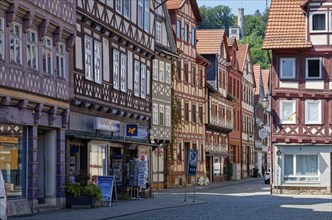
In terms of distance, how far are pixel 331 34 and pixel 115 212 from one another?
26038 millimetres

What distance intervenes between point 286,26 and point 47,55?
2555cm

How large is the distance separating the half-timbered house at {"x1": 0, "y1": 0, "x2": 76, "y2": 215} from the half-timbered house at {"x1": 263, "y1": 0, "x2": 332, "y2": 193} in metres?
21.9

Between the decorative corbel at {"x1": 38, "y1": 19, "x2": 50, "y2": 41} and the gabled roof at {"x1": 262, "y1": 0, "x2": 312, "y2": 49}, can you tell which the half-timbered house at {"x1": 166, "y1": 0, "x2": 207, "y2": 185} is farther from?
the decorative corbel at {"x1": 38, "y1": 19, "x2": 50, "y2": 41}

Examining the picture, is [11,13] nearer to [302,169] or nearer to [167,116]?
[302,169]

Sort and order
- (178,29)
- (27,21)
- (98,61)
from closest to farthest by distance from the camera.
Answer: (27,21)
(98,61)
(178,29)

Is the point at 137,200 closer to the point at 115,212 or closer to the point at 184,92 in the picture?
the point at 115,212

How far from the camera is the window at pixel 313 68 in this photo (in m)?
52.3

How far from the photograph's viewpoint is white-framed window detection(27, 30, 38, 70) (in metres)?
28.7

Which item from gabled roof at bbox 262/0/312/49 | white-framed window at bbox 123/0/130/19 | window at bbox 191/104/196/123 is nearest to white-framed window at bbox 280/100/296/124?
gabled roof at bbox 262/0/312/49

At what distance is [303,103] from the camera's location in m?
52.3

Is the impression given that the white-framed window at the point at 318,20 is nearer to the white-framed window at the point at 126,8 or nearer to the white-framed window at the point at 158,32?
the white-framed window at the point at 158,32

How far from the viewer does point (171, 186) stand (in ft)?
195

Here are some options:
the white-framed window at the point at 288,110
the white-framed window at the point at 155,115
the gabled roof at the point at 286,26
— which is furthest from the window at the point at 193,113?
the white-framed window at the point at 288,110

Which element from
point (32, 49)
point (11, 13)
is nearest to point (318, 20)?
point (32, 49)
